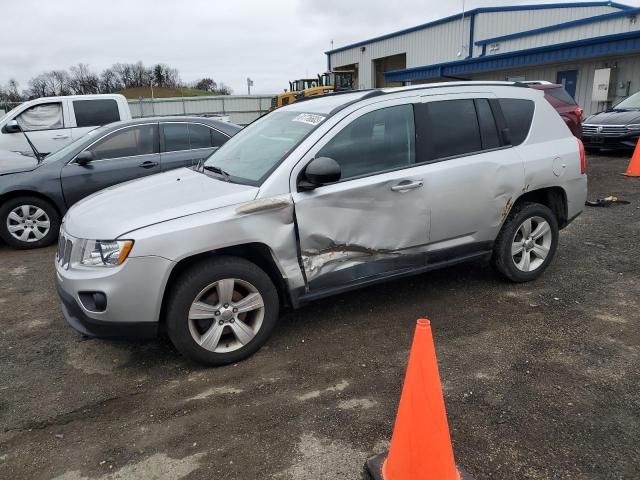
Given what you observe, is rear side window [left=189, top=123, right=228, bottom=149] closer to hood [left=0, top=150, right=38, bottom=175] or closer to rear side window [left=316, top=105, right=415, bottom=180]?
hood [left=0, top=150, right=38, bottom=175]

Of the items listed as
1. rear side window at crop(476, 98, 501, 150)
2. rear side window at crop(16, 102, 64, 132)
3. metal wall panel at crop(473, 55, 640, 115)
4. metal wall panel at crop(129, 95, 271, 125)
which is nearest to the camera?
rear side window at crop(476, 98, 501, 150)

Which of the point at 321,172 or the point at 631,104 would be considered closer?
the point at 321,172

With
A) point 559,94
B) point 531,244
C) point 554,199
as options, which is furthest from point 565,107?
point 531,244

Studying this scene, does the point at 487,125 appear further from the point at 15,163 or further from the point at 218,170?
the point at 15,163

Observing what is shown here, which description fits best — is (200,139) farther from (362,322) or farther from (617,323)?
(617,323)

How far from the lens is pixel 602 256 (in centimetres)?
544

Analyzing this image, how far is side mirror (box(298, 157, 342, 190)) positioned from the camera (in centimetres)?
332

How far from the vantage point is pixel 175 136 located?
7.01m

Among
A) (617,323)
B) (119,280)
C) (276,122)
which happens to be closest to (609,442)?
(617,323)

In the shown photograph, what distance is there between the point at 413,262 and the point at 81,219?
246 centimetres

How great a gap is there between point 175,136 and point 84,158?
123 centimetres

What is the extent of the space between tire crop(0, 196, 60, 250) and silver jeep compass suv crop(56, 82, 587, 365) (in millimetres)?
3017

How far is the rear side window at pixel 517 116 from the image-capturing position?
171 inches

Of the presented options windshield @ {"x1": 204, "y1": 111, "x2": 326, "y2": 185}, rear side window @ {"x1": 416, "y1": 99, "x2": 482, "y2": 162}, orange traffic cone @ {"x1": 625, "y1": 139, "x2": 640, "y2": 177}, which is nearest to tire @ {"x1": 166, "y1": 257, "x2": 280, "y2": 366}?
windshield @ {"x1": 204, "y1": 111, "x2": 326, "y2": 185}
